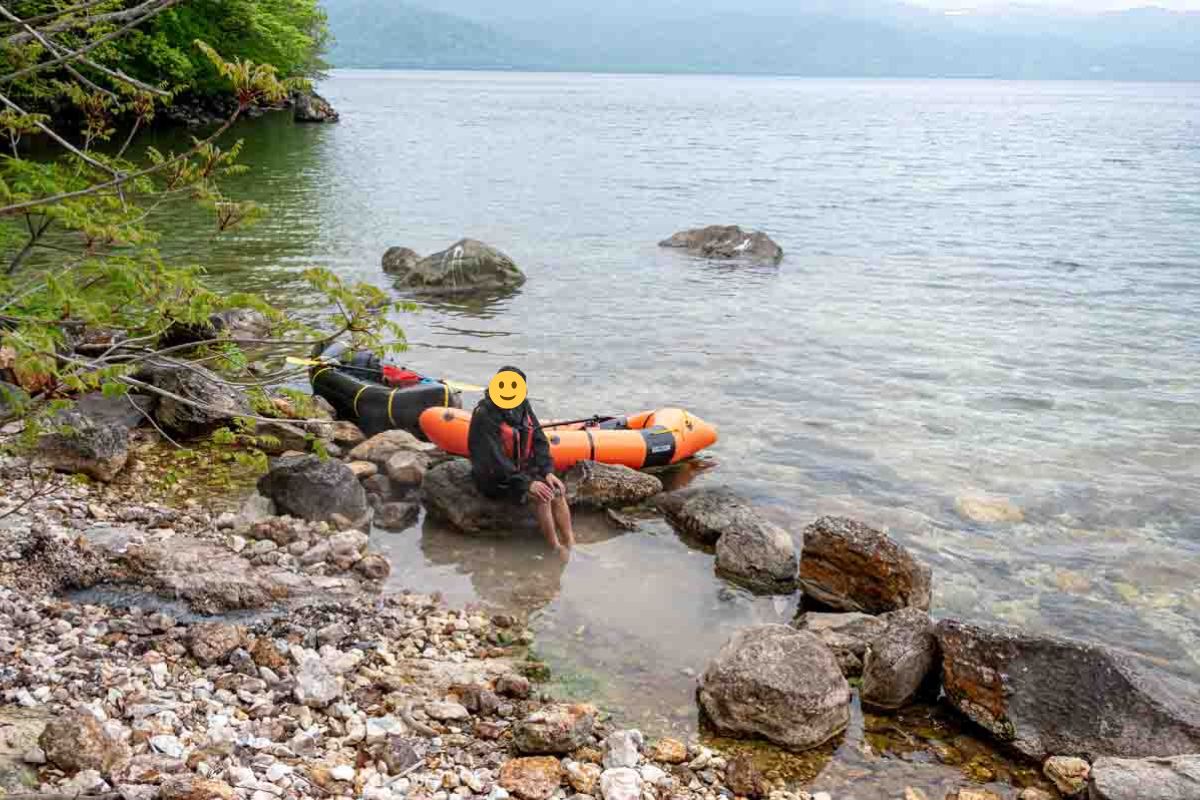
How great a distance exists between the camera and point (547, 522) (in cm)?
975

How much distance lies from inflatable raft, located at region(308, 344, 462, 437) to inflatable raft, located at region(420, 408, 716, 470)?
0.36 meters

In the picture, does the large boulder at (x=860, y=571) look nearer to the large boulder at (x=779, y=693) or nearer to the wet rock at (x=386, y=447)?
the large boulder at (x=779, y=693)

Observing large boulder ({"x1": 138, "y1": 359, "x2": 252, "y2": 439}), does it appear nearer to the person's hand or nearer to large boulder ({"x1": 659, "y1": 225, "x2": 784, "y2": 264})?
the person's hand

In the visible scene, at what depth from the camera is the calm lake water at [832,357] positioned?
9195mm

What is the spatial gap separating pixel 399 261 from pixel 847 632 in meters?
16.6

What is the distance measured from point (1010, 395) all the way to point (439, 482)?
30.0 ft

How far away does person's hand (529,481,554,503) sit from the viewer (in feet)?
31.6

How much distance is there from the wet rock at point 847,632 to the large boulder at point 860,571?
1.21 feet

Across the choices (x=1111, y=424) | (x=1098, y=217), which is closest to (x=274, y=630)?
(x=1111, y=424)

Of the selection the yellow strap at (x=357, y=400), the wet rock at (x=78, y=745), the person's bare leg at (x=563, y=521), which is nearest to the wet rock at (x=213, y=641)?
the wet rock at (x=78, y=745)

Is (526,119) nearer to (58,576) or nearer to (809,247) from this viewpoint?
(809,247)

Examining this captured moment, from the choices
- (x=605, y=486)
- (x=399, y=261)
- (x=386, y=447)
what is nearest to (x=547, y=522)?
(x=605, y=486)

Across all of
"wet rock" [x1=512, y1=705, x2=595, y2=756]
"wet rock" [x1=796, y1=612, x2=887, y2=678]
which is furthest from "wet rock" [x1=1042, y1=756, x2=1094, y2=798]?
"wet rock" [x1=512, y1=705, x2=595, y2=756]

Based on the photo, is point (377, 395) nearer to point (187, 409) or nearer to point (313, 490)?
point (187, 409)
